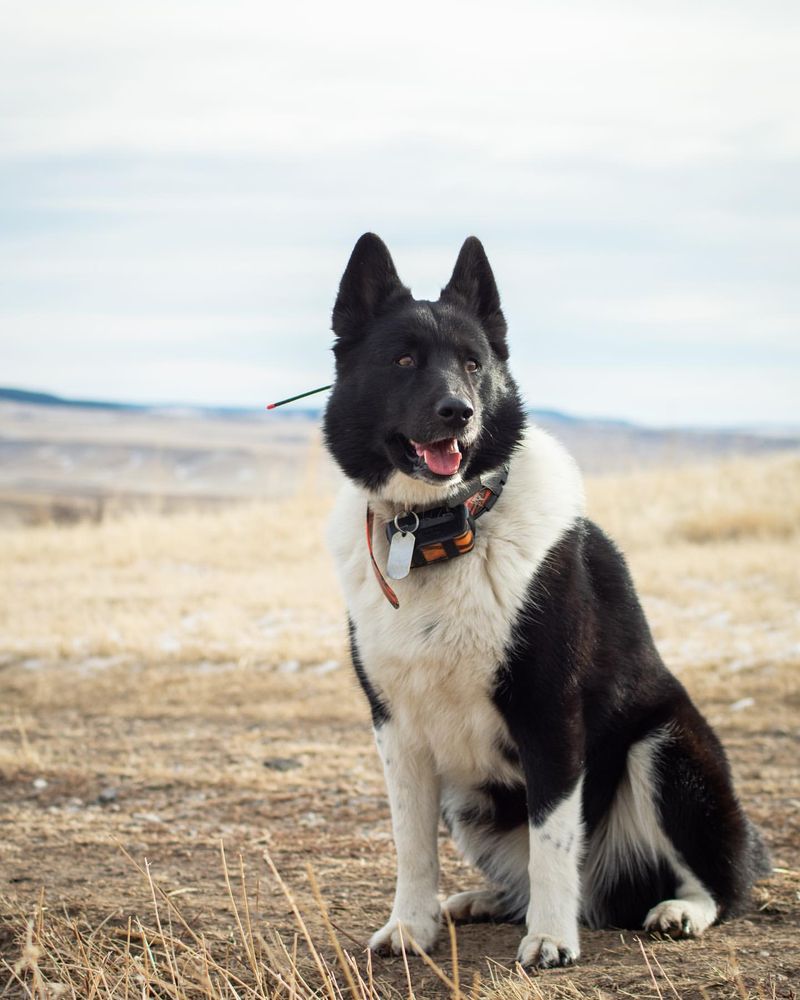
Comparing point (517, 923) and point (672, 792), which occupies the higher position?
point (672, 792)

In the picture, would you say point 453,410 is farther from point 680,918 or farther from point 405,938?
point 680,918

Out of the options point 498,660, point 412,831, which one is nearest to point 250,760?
point 412,831

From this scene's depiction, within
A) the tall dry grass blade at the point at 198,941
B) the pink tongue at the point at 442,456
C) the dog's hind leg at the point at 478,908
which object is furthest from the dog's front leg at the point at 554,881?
the pink tongue at the point at 442,456

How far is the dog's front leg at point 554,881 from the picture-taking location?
130 inches

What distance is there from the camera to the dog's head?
3.40 m

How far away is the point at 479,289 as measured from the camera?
3.79m

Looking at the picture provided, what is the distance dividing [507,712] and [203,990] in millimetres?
1107

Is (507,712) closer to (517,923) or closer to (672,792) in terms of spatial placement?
(672,792)

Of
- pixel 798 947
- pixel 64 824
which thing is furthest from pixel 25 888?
pixel 798 947

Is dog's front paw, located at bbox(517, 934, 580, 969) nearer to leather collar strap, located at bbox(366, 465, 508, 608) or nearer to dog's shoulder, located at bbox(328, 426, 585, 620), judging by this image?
dog's shoulder, located at bbox(328, 426, 585, 620)

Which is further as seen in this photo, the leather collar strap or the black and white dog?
the leather collar strap

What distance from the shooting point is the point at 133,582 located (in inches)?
458

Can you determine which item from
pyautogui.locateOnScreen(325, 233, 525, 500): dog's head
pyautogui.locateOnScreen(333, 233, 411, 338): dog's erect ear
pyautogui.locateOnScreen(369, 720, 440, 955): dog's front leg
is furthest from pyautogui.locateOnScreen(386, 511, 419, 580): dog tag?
pyautogui.locateOnScreen(333, 233, 411, 338): dog's erect ear

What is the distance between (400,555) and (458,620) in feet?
0.85
